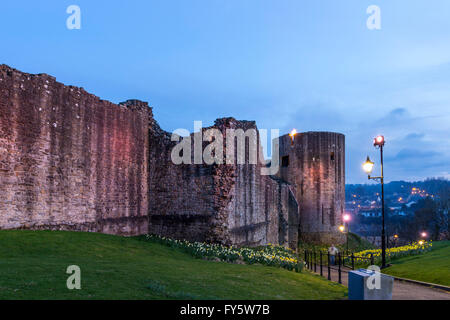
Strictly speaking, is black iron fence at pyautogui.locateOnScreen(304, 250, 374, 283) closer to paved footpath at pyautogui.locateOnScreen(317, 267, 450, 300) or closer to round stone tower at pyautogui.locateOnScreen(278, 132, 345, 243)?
paved footpath at pyautogui.locateOnScreen(317, 267, 450, 300)

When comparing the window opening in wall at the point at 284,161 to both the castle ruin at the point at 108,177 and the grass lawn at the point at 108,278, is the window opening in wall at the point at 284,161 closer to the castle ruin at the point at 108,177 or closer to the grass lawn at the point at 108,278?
the castle ruin at the point at 108,177

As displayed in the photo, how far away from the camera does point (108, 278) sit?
27.5 ft

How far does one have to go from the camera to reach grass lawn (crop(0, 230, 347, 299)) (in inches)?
282

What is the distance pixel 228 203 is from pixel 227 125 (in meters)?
4.28

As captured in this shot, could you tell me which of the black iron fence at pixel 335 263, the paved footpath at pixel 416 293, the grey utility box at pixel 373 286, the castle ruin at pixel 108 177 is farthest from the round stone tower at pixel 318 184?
the grey utility box at pixel 373 286

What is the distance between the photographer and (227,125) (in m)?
21.8

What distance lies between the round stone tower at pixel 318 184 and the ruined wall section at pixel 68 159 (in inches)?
1007

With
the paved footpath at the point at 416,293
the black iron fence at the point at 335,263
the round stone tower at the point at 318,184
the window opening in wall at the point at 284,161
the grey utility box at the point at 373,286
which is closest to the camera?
the grey utility box at the point at 373,286

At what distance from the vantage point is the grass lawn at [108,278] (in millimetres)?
7160

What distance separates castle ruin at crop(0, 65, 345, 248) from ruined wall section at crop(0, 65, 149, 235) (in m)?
0.04

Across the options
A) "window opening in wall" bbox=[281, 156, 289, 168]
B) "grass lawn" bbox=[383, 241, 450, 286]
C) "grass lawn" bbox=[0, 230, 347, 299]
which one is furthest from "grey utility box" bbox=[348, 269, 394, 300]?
"window opening in wall" bbox=[281, 156, 289, 168]

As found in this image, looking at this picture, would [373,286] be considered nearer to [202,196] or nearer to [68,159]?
[68,159]
